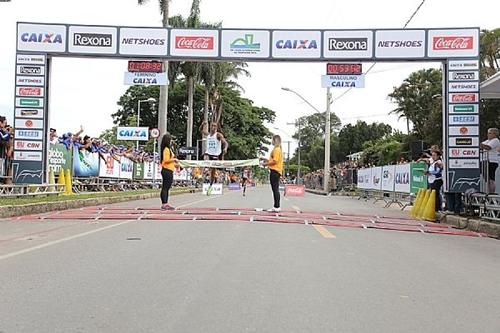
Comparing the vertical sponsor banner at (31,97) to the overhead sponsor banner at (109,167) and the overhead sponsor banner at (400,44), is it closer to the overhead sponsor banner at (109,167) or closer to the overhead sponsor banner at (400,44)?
the overhead sponsor banner at (109,167)

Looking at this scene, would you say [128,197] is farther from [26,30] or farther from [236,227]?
[236,227]

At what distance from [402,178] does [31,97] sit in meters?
14.3

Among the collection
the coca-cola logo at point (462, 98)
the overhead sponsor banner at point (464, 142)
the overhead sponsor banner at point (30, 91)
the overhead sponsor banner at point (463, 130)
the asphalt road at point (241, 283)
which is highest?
the overhead sponsor banner at point (30, 91)

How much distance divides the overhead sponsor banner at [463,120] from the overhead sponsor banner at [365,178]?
13171 mm

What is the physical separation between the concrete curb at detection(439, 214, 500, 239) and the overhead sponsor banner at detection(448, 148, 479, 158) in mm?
2134

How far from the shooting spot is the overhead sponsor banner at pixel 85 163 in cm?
2219

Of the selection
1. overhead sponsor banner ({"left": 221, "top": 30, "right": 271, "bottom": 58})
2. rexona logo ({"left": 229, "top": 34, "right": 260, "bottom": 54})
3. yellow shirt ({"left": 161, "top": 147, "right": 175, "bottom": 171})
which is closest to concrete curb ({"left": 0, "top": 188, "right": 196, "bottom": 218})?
yellow shirt ({"left": 161, "top": 147, "right": 175, "bottom": 171})

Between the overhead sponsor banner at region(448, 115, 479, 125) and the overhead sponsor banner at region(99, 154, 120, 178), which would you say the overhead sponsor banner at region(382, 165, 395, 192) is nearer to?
the overhead sponsor banner at region(448, 115, 479, 125)

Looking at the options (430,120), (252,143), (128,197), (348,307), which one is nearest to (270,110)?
(252,143)

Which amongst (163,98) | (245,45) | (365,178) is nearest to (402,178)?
(365,178)

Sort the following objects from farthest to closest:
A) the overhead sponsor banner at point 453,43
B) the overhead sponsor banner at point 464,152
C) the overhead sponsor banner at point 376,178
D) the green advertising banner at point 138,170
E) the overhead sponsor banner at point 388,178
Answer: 1. the green advertising banner at point 138,170
2. the overhead sponsor banner at point 376,178
3. the overhead sponsor banner at point 388,178
4. the overhead sponsor banner at point 453,43
5. the overhead sponsor banner at point 464,152

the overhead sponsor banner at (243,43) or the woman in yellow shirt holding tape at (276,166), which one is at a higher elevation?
the overhead sponsor banner at (243,43)

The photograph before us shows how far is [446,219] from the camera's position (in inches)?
563

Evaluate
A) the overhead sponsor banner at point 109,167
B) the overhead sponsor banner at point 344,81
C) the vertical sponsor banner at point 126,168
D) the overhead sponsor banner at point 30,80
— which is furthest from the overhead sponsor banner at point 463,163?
the vertical sponsor banner at point 126,168
